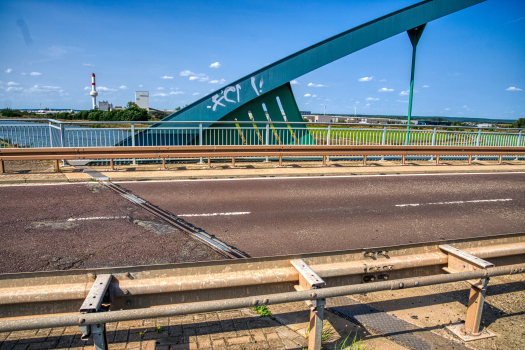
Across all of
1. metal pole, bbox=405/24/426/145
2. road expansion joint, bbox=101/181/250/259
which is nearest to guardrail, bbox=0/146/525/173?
metal pole, bbox=405/24/426/145

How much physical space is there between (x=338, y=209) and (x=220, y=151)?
5.36 meters

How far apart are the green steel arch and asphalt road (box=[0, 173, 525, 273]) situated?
5.26m

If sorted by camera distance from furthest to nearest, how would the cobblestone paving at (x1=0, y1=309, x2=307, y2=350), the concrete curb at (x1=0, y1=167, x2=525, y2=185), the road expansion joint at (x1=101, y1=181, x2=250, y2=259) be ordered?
the concrete curb at (x1=0, y1=167, x2=525, y2=185), the road expansion joint at (x1=101, y1=181, x2=250, y2=259), the cobblestone paving at (x1=0, y1=309, x2=307, y2=350)

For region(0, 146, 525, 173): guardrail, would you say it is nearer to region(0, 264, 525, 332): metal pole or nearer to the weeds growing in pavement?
the weeds growing in pavement

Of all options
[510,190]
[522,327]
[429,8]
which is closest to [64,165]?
[522,327]

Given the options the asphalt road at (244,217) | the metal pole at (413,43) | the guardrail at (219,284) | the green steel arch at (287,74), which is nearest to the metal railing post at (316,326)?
the guardrail at (219,284)

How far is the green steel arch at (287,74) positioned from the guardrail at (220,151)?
7.09 ft

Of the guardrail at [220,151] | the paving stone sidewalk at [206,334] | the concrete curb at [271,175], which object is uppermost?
the guardrail at [220,151]

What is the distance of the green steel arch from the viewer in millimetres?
14352

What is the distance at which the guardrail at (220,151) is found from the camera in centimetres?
1046

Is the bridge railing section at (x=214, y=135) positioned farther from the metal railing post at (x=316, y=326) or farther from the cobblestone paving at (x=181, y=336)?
the metal railing post at (x=316, y=326)

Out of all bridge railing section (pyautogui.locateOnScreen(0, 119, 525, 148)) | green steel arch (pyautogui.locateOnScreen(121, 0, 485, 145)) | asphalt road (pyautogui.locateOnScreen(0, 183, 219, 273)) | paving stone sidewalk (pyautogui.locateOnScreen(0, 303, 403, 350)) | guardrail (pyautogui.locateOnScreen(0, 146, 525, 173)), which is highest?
green steel arch (pyautogui.locateOnScreen(121, 0, 485, 145))

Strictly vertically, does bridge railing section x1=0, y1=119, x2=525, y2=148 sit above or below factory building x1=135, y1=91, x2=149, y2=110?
below

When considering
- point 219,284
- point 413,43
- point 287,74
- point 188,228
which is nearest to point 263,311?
point 219,284
